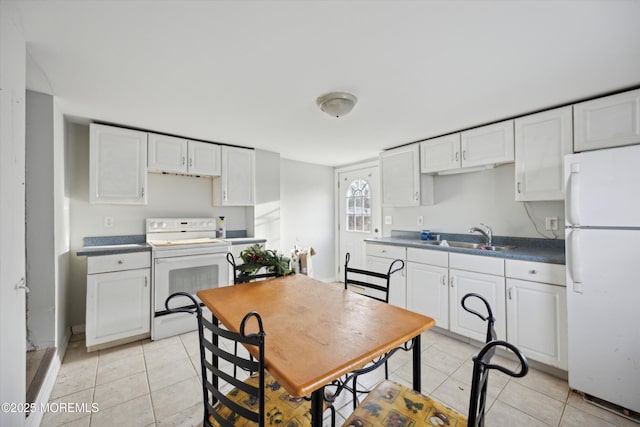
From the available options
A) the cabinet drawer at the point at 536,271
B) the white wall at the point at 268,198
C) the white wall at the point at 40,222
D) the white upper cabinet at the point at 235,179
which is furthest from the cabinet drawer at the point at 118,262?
the cabinet drawer at the point at 536,271

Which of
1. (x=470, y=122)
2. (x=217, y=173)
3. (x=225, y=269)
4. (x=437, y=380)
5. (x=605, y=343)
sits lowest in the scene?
(x=437, y=380)

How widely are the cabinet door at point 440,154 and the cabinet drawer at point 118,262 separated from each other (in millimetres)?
3252

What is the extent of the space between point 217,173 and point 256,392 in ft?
9.80

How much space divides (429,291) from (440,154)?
155 centimetres

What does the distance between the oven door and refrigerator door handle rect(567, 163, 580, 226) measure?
3240 mm

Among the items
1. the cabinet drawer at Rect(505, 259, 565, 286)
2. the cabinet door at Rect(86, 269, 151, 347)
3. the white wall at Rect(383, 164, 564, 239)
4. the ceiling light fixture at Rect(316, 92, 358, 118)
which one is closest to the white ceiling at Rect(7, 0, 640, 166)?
the ceiling light fixture at Rect(316, 92, 358, 118)

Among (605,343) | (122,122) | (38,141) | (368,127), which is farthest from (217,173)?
(605,343)

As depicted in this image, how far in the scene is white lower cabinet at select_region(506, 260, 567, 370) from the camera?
208 centimetres

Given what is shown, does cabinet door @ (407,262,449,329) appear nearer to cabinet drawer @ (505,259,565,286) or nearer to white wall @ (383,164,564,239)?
cabinet drawer @ (505,259,565,286)

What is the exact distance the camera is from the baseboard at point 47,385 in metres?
1.55

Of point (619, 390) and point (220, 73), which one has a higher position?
point (220, 73)

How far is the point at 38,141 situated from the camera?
207 cm

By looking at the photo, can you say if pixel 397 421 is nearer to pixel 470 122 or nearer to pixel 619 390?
pixel 619 390
